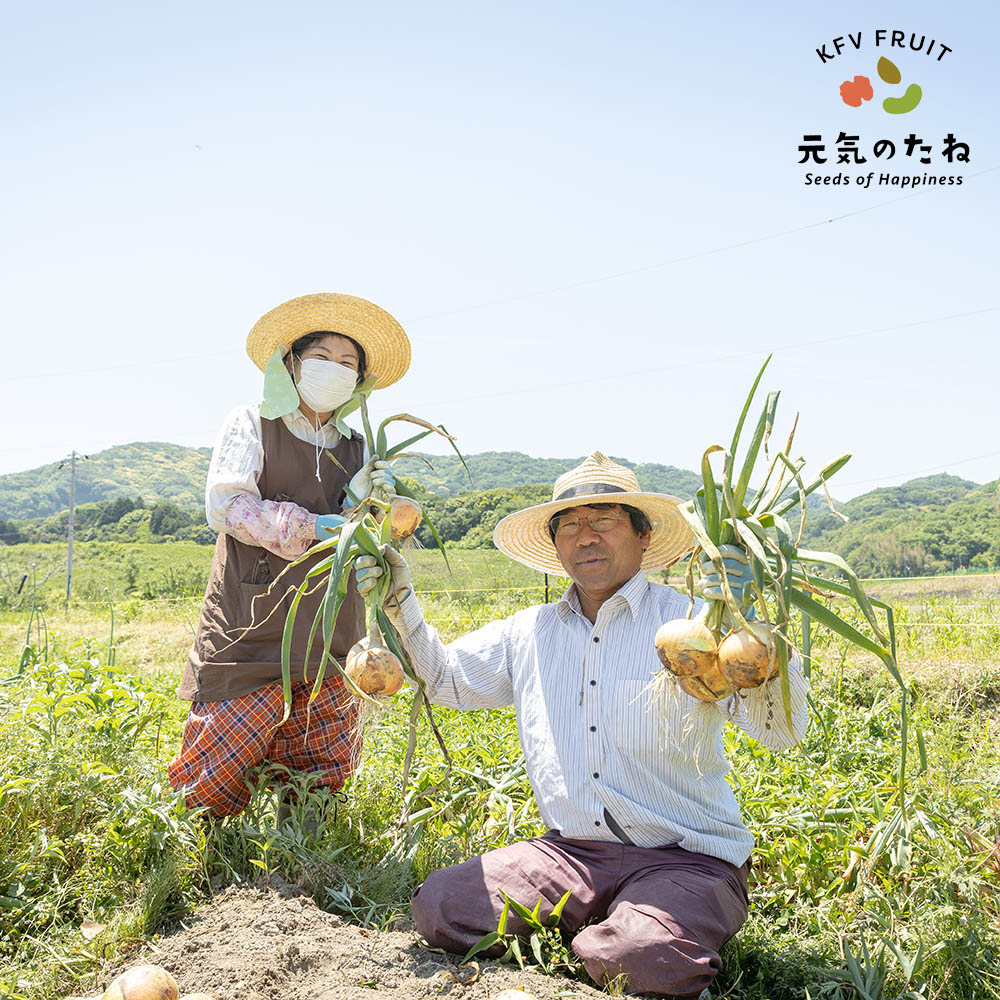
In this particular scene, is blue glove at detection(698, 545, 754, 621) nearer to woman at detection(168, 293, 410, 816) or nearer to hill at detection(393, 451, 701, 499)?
Answer: woman at detection(168, 293, 410, 816)

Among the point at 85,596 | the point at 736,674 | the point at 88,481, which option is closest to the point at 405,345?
the point at 736,674

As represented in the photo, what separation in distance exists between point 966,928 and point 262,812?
1.97 m

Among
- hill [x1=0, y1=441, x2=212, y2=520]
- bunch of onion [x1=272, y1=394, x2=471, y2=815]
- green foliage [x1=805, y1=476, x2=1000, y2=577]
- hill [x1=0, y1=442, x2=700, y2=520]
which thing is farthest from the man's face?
hill [x1=0, y1=441, x2=212, y2=520]

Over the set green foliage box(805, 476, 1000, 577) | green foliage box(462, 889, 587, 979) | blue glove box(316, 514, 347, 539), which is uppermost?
blue glove box(316, 514, 347, 539)

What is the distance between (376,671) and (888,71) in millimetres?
4771

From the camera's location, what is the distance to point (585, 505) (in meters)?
2.40

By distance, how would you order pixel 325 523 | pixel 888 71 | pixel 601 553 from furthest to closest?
pixel 888 71 → pixel 325 523 → pixel 601 553

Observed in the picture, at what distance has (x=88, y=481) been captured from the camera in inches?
4112

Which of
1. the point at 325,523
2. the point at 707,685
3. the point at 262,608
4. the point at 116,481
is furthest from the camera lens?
the point at 116,481

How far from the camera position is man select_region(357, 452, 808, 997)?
6.57 feet

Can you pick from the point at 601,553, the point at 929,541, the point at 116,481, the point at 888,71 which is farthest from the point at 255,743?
the point at 116,481

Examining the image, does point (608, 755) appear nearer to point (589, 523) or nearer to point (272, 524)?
point (589, 523)

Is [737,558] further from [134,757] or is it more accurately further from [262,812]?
[134,757]

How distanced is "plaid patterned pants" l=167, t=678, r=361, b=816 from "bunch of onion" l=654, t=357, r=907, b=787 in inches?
48.9
